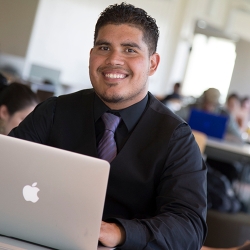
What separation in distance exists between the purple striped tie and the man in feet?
0.04

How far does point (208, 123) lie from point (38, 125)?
11.2 ft

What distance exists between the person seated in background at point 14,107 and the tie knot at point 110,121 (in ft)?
3.02

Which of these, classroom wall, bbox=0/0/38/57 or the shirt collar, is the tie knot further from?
classroom wall, bbox=0/0/38/57

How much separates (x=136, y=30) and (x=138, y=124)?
291 millimetres

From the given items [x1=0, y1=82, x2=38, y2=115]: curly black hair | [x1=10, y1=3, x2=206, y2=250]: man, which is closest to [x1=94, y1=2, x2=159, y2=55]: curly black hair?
[x1=10, y1=3, x2=206, y2=250]: man

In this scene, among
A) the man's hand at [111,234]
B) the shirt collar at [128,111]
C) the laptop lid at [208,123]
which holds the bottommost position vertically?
the laptop lid at [208,123]

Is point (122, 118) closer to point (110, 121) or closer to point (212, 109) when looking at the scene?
point (110, 121)

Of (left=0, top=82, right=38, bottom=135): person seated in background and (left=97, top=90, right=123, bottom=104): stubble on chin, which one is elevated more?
(left=97, top=90, right=123, bottom=104): stubble on chin

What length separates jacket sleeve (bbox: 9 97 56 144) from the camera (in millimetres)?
1784

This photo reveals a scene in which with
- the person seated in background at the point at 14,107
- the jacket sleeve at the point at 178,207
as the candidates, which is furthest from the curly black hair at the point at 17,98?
the jacket sleeve at the point at 178,207

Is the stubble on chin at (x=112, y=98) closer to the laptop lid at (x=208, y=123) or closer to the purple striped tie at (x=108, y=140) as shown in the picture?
the purple striped tie at (x=108, y=140)

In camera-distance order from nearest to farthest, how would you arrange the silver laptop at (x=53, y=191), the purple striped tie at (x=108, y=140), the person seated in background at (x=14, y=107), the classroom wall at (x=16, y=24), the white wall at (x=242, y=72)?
the silver laptop at (x=53, y=191)
the purple striped tie at (x=108, y=140)
the person seated in background at (x=14, y=107)
the classroom wall at (x=16, y=24)
the white wall at (x=242, y=72)

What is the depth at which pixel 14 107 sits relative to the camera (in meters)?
2.58

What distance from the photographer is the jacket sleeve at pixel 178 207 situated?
141 cm
